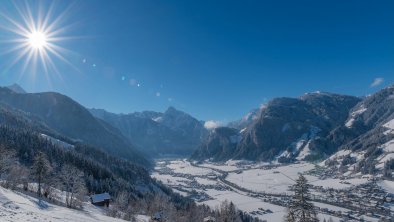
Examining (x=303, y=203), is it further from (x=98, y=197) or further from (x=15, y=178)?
(x=98, y=197)

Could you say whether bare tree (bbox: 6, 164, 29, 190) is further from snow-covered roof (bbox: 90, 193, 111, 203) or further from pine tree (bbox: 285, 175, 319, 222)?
pine tree (bbox: 285, 175, 319, 222)

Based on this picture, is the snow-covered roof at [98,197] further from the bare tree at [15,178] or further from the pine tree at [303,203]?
the pine tree at [303,203]

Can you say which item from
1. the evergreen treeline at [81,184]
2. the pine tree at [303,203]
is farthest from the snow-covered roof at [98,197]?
the pine tree at [303,203]

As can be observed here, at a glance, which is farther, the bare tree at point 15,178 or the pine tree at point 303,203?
the bare tree at point 15,178

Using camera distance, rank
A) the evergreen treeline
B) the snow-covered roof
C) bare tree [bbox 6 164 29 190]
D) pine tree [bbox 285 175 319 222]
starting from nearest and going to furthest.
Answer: pine tree [bbox 285 175 319 222] < bare tree [bbox 6 164 29 190] < the evergreen treeline < the snow-covered roof

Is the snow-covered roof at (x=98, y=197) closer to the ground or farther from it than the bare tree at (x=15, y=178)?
closer to the ground

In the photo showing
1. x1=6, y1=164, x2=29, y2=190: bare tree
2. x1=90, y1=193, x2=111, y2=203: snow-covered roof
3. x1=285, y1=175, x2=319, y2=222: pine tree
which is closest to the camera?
x1=285, y1=175, x2=319, y2=222: pine tree

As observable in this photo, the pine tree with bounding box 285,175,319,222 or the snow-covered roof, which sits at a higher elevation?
the pine tree with bounding box 285,175,319,222

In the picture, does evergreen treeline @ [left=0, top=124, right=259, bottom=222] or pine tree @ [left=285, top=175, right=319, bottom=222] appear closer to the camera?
pine tree @ [left=285, top=175, right=319, bottom=222]

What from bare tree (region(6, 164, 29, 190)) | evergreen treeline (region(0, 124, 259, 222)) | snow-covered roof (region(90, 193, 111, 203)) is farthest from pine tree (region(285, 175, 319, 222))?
snow-covered roof (region(90, 193, 111, 203))

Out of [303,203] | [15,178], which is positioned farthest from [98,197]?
[303,203]

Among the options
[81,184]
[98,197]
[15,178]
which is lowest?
[98,197]
